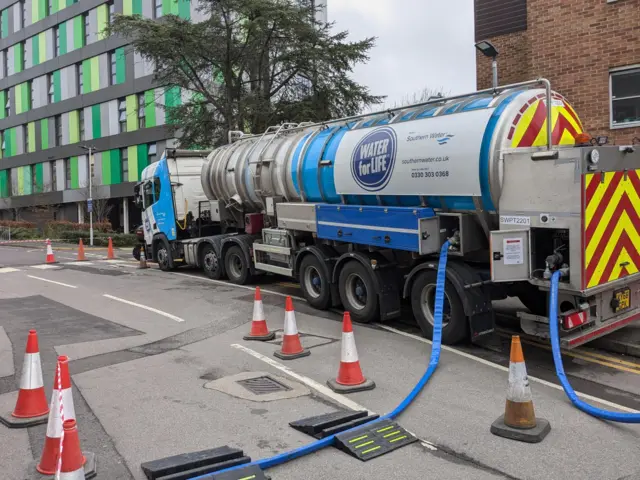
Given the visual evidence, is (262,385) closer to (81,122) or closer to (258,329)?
(258,329)

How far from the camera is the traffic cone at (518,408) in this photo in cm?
478

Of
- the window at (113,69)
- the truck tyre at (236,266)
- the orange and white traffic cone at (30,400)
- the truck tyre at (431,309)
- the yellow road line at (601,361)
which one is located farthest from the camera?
the window at (113,69)

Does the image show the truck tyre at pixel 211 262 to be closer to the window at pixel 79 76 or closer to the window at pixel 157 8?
the window at pixel 157 8

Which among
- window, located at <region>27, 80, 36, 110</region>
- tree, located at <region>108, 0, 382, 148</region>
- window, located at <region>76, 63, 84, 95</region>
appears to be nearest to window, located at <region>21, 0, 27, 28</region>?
window, located at <region>27, 80, 36, 110</region>

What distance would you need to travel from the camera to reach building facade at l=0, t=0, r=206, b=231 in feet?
121

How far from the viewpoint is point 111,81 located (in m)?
39.3

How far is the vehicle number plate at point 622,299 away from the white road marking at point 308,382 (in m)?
3.51

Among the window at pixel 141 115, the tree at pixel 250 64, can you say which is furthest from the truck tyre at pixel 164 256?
the window at pixel 141 115

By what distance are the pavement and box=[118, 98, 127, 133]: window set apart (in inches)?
1173

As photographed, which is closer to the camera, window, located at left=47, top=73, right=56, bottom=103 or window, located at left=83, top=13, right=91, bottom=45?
window, located at left=83, top=13, right=91, bottom=45

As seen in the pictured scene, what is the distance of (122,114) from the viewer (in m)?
38.6

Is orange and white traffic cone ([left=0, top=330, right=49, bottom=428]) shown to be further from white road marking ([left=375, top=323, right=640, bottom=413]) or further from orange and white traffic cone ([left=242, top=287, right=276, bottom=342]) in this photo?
white road marking ([left=375, top=323, right=640, bottom=413])

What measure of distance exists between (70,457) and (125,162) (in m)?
37.3

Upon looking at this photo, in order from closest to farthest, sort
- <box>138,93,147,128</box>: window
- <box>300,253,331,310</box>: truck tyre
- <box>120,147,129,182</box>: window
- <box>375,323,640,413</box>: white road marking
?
<box>375,323,640,413</box>: white road marking
<box>300,253,331,310</box>: truck tyre
<box>138,93,147,128</box>: window
<box>120,147,129,182</box>: window
